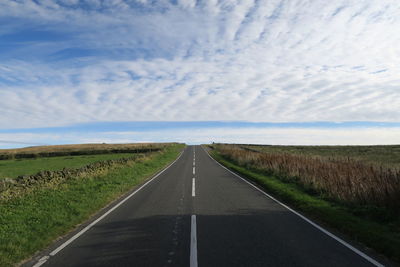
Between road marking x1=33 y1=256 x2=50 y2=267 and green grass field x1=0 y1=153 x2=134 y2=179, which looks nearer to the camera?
road marking x1=33 y1=256 x2=50 y2=267

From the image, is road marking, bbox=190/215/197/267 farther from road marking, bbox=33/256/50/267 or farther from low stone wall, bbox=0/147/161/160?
low stone wall, bbox=0/147/161/160

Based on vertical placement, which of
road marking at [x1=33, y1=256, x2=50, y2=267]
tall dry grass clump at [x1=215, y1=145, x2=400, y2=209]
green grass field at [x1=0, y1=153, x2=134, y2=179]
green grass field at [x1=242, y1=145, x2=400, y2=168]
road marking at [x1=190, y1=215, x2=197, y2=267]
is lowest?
green grass field at [x1=0, y1=153, x2=134, y2=179]

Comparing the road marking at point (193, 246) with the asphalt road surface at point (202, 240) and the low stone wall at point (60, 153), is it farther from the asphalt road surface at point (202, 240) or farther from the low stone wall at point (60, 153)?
the low stone wall at point (60, 153)

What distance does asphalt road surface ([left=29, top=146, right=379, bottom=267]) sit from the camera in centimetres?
541

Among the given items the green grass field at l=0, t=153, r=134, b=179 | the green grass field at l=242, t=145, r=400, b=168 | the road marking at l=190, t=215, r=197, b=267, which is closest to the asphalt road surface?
the road marking at l=190, t=215, r=197, b=267

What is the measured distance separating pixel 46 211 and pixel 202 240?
6.11 m

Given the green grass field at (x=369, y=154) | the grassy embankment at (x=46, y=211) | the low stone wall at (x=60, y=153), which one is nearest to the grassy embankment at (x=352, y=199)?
the green grass field at (x=369, y=154)

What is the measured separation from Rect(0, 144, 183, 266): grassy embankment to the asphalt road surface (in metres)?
0.68

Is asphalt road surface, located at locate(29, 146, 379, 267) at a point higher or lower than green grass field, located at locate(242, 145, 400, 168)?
A: lower

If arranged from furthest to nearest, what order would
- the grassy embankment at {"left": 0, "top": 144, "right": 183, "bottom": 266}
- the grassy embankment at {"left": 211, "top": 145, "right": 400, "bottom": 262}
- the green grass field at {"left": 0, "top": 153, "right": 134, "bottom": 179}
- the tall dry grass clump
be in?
the green grass field at {"left": 0, "top": 153, "right": 134, "bottom": 179} < the tall dry grass clump < the grassy embankment at {"left": 211, "top": 145, "right": 400, "bottom": 262} < the grassy embankment at {"left": 0, "top": 144, "right": 183, "bottom": 266}

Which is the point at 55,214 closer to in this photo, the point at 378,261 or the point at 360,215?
the point at 378,261

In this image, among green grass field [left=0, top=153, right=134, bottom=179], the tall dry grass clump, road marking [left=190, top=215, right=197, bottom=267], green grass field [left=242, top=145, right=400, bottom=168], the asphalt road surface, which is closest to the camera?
road marking [left=190, top=215, right=197, bottom=267]

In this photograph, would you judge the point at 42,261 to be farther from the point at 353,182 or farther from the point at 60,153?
the point at 60,153

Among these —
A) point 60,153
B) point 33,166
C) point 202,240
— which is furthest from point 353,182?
point 60,153
